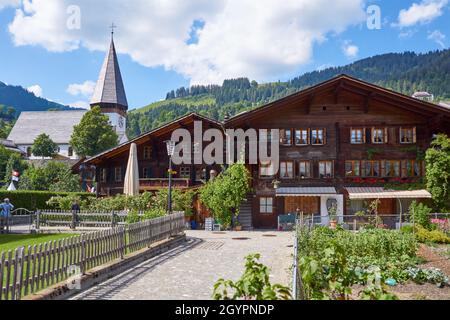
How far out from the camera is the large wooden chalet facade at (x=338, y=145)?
29.8 meters

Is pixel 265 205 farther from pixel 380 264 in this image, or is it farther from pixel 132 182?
pixel 380 264

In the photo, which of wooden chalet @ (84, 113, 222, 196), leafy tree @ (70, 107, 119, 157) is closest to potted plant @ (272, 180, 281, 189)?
wooden chalet @ (84, 113, 222, 196)

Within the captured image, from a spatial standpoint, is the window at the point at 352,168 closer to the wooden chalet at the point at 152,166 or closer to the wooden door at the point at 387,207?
the wooden door at the point at 387,207

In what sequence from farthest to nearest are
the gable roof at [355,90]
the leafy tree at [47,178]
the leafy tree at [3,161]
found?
the leafy tree at [3,161], the leafy tree at [47,178], the gable roof at [355,90]

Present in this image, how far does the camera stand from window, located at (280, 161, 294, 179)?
1209 inches

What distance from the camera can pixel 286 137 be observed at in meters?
30.9

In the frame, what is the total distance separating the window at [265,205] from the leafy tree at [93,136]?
38.0 meters

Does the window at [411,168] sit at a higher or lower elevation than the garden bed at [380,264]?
higher

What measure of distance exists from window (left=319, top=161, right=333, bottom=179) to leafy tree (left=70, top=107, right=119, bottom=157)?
40.2 m

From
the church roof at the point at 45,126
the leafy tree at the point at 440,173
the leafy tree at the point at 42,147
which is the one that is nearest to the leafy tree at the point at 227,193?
the leafy tree at the point at 440,173

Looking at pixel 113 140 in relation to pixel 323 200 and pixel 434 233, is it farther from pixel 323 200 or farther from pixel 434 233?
pixel 434 233

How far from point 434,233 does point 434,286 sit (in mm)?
9235

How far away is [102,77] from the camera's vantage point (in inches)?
3622

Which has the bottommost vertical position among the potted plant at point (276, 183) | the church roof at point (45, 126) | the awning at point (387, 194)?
the awning at point (387, 194)
